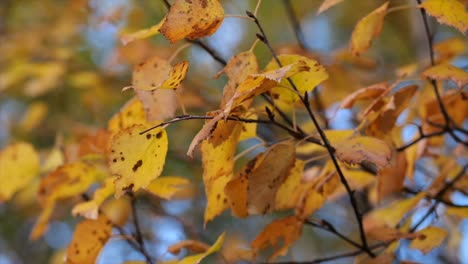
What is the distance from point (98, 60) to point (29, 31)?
587 mm

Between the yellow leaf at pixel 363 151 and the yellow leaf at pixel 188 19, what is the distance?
203mm

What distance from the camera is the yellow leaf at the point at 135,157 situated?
25.3 inches

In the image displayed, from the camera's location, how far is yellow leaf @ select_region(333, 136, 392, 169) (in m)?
0.66

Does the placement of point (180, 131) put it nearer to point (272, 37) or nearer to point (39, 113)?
point (39, 113)

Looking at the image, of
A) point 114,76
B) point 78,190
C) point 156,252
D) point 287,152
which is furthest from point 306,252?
point 287,152

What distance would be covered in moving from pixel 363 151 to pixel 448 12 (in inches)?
7.8

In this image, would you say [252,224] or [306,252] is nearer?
[306,252]

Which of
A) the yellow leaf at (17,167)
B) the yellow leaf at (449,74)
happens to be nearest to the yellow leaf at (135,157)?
the yellow leaf at (449,74)

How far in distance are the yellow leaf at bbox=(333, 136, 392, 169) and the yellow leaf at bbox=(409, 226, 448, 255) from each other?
181 mm

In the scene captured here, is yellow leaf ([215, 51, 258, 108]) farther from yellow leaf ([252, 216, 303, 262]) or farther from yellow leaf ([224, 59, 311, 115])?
yellow leaf ([252, 216, 303, 262])

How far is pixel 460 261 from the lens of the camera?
1563 millimetres

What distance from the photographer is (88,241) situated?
2.66 ft

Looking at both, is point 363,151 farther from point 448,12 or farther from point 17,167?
point 17,167

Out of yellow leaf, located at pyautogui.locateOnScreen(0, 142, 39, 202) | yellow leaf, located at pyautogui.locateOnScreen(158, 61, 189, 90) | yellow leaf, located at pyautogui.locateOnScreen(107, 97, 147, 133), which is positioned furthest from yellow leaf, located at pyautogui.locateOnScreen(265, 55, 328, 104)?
yellow leaf, located at pyautogui.locateOnScreen(0, 142, 39, 202)
